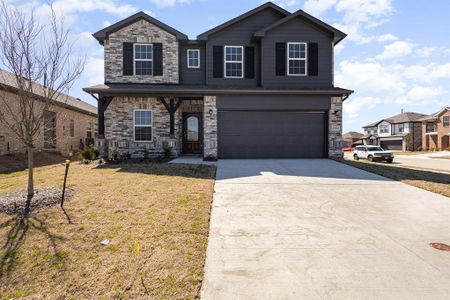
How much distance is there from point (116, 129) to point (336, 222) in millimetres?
12500

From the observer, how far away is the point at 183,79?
15.4 m

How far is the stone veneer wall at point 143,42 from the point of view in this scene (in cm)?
1478

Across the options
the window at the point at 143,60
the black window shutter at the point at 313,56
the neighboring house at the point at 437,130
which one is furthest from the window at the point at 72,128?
the neighboring house at the point at 437,130

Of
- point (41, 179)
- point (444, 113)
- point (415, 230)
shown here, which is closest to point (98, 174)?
point (41, 179)

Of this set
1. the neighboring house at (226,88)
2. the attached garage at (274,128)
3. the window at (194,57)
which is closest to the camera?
the neighboring house at (226,88)

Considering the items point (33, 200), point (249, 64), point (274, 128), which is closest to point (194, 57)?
point (249, 64)

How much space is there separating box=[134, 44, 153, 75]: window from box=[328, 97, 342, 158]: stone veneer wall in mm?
10447

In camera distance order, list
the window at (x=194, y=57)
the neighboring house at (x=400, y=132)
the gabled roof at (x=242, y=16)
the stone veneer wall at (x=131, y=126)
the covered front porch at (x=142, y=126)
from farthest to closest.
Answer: the neighboring house at (x=400, y=132)
the window at (x=194, y=57)
the gabled roof at (x=242, y=16)
the stone veneer wall at (x=131, y=126)
the covered front porch at (x=142, y=126)

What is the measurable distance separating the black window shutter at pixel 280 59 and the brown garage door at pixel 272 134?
2.55m

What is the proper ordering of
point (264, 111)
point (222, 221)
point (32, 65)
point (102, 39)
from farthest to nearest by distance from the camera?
1. point (102, 39)
2. point (264, 111)
3. point (32, 65)
4. point (222, 221)

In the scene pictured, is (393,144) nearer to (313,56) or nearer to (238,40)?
(313,56)

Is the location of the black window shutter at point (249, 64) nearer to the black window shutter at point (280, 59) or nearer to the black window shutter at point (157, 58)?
the black window shutter at point (280, 59)

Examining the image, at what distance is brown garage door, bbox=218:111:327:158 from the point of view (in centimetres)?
1404

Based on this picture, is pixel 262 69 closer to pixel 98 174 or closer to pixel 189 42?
pixel 189 42
